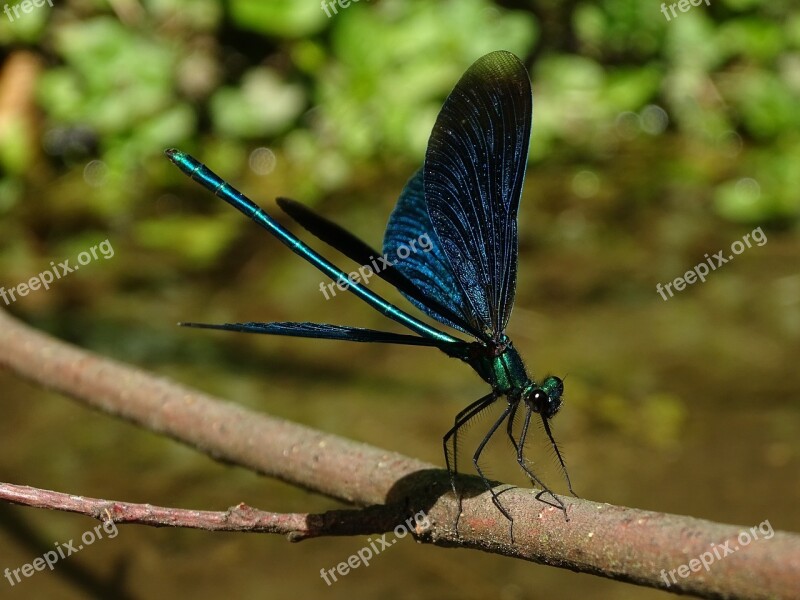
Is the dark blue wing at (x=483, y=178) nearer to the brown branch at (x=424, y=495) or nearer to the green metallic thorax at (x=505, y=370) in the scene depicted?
the green metallic thorax at (x=505, y=370)

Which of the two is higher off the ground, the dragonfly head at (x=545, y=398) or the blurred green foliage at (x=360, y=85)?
the blurred green foliage at (x=360, y=85)

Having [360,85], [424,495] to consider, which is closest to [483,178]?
[424,495]

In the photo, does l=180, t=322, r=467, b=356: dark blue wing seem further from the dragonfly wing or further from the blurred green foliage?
the blurred green foliage

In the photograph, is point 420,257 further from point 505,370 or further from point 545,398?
point 545,398

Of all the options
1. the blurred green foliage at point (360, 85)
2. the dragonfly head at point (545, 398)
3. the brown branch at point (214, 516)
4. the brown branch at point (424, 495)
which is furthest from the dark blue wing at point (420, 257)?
the blurred green foliage at point (360, 85)

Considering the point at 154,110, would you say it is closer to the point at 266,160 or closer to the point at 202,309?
the point at 266,160
